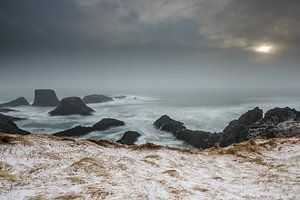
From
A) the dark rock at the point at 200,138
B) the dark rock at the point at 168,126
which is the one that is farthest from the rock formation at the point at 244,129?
the dark rock at the point at 168,126

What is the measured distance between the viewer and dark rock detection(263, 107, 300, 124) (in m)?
74.3

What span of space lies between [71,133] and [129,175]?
3302 inches

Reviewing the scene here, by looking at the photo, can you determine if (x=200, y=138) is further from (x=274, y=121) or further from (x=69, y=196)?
(x=69, y=196)

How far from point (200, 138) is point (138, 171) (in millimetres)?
68797

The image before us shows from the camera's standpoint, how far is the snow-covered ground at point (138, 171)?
1066 cm

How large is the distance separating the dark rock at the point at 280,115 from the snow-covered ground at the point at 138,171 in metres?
59.9

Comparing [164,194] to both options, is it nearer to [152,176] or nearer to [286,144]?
[152,176]

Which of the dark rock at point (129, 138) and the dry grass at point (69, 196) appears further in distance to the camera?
the dark rock at point (129, 138)

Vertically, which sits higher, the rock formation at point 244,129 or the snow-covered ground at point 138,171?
the snow-covered ground at point 138,171

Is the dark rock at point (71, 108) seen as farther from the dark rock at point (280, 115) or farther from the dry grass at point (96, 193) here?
the dry grass at point (96, 193)

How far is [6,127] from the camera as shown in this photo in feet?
288

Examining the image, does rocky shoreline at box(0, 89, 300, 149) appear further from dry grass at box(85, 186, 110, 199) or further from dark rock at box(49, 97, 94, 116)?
dark rock at box(49, 97, 94, 116)

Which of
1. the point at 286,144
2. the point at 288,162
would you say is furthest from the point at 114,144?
the point at 286,144

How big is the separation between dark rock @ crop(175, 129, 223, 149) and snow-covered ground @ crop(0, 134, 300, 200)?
185ft
